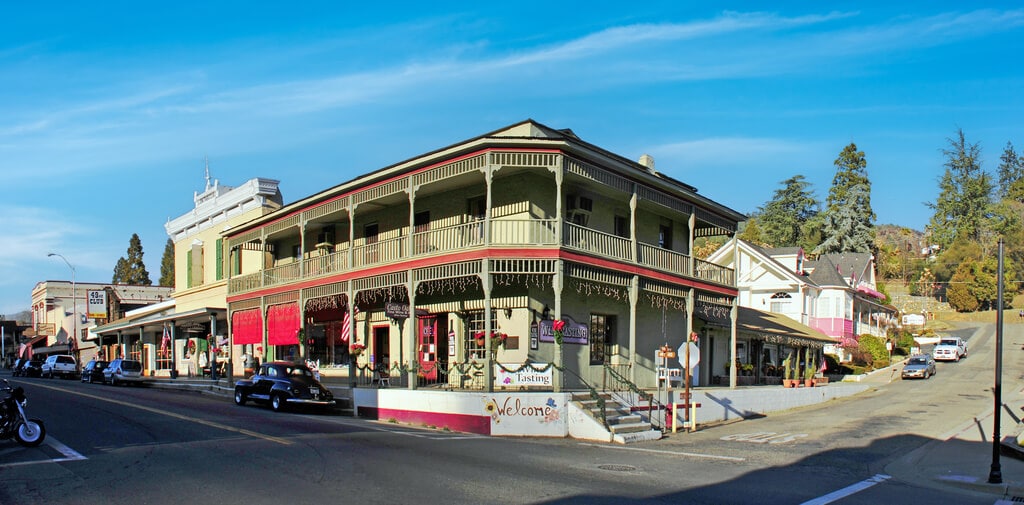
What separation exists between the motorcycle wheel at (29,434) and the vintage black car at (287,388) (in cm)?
951

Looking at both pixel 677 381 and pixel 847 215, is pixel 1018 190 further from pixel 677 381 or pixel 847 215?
pixel 677 381

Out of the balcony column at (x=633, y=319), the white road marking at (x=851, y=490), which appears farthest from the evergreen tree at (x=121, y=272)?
the white road marking at (x=851, y=490)

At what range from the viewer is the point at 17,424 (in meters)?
15.1

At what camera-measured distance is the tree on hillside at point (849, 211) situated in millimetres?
77062

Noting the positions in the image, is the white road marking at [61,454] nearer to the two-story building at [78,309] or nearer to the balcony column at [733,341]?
the balcony column at [733,341]

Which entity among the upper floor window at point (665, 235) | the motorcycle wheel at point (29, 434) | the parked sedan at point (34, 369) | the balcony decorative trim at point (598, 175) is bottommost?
the parked sedan at point (34, 369)

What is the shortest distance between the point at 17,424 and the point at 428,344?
43.5 ft

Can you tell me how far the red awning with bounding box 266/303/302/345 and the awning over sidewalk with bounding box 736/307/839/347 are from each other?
1750cm

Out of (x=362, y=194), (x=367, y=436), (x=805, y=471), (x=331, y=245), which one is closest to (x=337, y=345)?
(x=331, y=245)

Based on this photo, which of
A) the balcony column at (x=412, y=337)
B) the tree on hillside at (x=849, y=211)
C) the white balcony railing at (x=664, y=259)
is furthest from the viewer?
the tree on hillside at (x=849, y=211)

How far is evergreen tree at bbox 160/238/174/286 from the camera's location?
87.9 metres

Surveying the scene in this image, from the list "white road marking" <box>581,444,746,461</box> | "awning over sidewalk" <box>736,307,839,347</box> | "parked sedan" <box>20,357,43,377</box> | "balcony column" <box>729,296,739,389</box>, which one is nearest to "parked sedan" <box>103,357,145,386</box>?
"parked sedan" <box>20,357,43,377</box>

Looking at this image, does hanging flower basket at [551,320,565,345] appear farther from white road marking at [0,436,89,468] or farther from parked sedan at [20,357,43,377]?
parked sedan at [20,357,43,377]

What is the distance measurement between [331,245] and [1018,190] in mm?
109630
